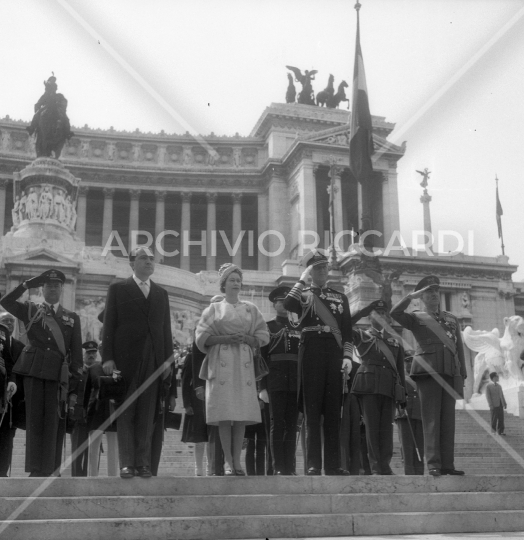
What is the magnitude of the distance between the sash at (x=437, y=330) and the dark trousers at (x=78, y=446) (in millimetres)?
4248

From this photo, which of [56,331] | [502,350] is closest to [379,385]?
[56,331]

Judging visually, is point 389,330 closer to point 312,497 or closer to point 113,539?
point 312,497

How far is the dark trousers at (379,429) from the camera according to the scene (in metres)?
9.48

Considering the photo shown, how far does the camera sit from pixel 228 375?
26.6ft

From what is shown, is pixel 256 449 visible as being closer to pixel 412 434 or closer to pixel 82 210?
pixel 412 434

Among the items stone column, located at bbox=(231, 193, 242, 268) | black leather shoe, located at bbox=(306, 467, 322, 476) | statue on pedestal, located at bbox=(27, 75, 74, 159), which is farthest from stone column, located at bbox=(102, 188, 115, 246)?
black leather shoe, located at bbox=(306, 467, 322, 476)

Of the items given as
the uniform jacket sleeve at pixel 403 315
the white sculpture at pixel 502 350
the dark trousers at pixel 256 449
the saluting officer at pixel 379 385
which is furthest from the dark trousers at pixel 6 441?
the white sculpture at pixel 502 350

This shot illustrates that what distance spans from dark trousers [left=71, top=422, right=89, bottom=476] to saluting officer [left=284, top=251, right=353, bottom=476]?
10.8 ft

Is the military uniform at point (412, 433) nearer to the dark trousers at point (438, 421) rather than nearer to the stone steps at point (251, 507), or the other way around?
the dark trousers at point (438, 421)

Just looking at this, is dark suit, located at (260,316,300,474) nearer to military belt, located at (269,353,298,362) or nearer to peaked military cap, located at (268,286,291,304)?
military belt, located at (269,353,298,362)

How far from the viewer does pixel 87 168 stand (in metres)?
58.4

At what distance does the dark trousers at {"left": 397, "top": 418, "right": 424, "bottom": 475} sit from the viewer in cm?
1112

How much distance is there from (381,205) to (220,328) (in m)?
49.6

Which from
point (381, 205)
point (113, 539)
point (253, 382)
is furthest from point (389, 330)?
point (381, 205)
